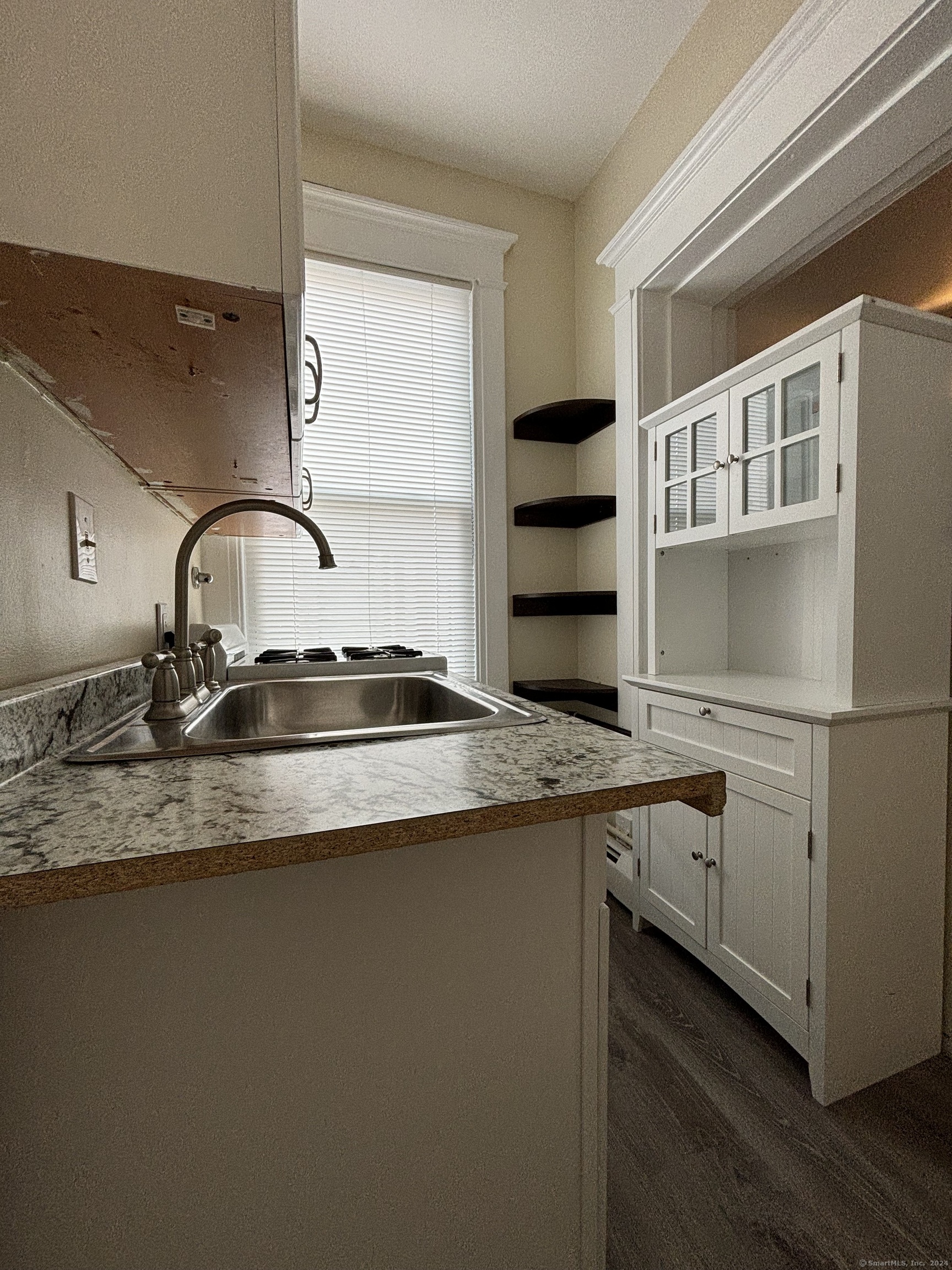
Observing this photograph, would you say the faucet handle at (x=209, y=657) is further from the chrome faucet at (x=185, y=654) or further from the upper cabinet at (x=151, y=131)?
the upper cabinet at (x=151, y=131)

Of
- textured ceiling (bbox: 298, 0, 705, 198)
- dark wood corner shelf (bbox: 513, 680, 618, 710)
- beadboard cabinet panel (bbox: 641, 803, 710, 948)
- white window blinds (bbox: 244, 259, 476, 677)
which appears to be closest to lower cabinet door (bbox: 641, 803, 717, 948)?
beadboard cabinet panel (bbox: 641, 803, 710, 948)

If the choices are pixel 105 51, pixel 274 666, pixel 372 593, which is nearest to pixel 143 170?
pixel 105 51

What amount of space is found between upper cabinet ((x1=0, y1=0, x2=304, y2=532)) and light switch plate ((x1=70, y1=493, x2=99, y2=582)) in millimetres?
293

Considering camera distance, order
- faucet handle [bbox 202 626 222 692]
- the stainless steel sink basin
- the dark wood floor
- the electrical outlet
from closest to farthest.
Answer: the stainless steel sink basin < the dark wood floor < faucet handle [bbox 202 626 222 692] < the electrical outlet

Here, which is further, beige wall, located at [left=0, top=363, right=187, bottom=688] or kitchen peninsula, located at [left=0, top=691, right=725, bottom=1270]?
beige wall, located at [left=0, top=363, right=187, bottom=688]

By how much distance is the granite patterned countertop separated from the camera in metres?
0.42

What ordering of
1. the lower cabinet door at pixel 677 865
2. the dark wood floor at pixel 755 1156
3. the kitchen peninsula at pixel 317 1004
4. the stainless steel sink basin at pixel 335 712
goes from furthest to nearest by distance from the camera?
the lower cabinet door at pixel 677 865, the dark wood floor at pixel 755 1156, the stainless steel sink basin at pixel 335 712, the kitchen peninsula at pixel 317 1004

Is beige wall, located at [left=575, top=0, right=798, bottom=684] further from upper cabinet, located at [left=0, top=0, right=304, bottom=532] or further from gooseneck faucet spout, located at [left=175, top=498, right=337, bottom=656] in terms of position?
upper cabinet, located at [left=0, top=0, right=304, bottom=532]

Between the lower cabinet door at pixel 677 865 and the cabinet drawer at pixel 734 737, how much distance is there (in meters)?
0.19

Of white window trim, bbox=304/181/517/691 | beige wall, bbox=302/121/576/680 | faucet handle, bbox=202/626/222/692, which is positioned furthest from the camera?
beige wall, bbox=302/121/576/680

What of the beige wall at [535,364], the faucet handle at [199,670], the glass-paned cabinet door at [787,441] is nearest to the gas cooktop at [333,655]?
the faucet handle at [199,670]

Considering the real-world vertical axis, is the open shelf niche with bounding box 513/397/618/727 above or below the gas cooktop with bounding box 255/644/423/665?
above

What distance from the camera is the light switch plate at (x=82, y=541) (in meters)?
0.90

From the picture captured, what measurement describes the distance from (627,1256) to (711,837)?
923 millimetres
